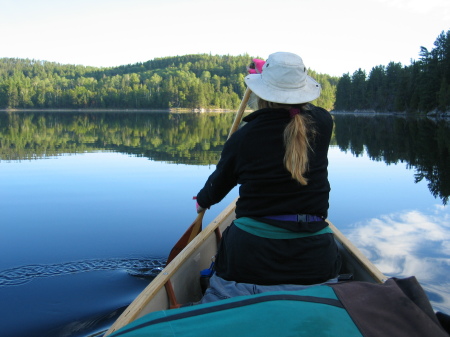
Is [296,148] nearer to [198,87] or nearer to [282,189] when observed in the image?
[282,189]

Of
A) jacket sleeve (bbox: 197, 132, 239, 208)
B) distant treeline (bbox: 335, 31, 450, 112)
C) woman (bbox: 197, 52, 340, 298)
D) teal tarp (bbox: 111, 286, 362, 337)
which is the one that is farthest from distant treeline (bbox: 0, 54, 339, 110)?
teal tarp (bbox: 111, 286, 362, 337)

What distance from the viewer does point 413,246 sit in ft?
22.4

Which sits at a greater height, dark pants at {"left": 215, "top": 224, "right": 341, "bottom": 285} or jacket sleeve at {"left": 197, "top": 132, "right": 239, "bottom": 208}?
jacket sleeve at {"left": 197, "top": 132, "right": 239, "bottom": 208}

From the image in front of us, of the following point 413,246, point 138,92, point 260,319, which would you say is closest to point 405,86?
point 413,246

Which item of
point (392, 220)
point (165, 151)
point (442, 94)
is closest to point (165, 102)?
point (442, 94)

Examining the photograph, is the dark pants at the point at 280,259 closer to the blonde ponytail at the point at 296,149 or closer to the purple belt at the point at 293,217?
the purple belt at the point at 293,217

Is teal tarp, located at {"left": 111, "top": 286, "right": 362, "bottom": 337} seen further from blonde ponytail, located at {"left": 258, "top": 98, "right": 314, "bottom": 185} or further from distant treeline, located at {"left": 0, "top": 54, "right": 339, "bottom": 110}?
distant treeline, located at {"left": 0, "top": 54, "right": 339, "bottom": 110}

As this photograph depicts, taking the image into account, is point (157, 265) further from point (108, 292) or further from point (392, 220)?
point (392, 220)

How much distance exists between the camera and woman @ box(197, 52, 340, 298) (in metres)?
2.45

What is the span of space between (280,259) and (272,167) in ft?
1.78

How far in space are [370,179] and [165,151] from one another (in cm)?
950

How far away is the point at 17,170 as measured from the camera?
13164 mm

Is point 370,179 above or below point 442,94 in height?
below

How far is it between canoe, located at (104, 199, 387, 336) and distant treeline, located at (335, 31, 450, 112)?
54532 mm
